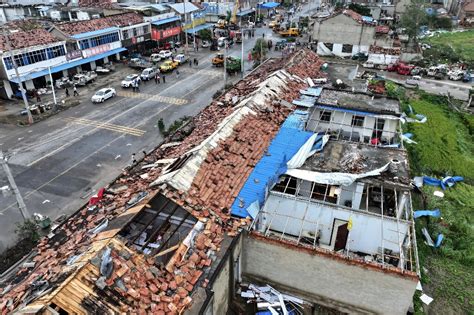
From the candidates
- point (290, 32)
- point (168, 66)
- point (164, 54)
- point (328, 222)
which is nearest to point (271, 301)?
point (328, 222)

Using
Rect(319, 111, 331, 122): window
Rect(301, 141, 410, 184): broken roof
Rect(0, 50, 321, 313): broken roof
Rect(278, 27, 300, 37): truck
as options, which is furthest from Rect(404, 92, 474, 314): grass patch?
Rect(278, 27, 300, 37): truck

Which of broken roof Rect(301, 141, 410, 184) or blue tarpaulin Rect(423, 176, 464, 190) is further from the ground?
broken roof Rect(301, 141, 410, 184)

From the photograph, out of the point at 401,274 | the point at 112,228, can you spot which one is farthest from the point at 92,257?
the point at 401,274

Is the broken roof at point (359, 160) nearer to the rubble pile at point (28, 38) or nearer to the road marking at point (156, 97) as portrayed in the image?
the road marking at point (156, 97)

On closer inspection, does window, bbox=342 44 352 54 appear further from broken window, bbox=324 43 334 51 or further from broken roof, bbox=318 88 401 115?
broken roof, bbox=318 88 401 115

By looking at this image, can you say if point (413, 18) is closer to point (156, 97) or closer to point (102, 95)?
point (156, 97)
